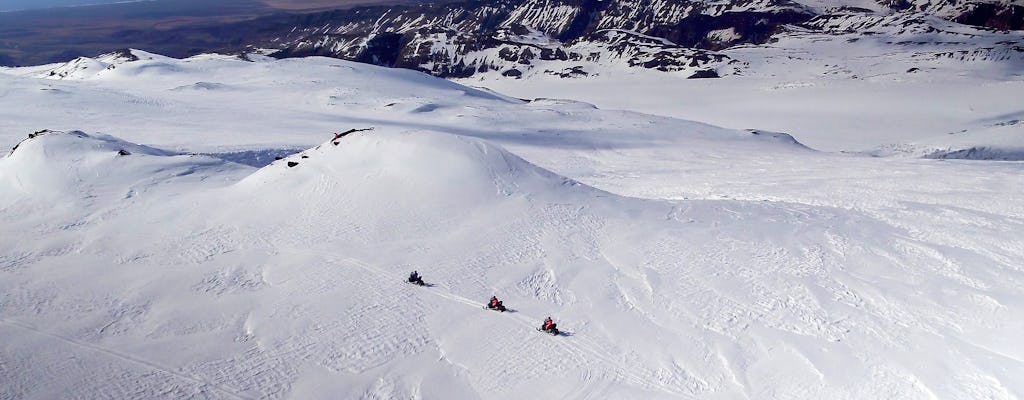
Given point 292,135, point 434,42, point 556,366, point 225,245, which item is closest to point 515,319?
point 556,366

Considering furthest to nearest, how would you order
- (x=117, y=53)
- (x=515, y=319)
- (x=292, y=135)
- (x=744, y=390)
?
(x=117, y=53)
(x=292, y=135)
(x=515, y=319)
(x=744, y=390)

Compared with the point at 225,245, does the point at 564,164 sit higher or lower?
lower

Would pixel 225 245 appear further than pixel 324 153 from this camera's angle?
No

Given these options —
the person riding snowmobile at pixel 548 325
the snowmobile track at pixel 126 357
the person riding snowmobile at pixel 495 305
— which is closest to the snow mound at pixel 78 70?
the snowmobile track at pixel 126 357

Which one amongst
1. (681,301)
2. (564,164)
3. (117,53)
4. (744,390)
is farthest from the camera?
(117,53)

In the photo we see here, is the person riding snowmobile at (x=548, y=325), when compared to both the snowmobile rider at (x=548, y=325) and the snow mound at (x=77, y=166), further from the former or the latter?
the snow mound at (x=77, y=166)

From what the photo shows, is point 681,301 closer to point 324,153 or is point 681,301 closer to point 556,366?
point 556,366

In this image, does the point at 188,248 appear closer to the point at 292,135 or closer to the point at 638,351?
the point at 638,351
